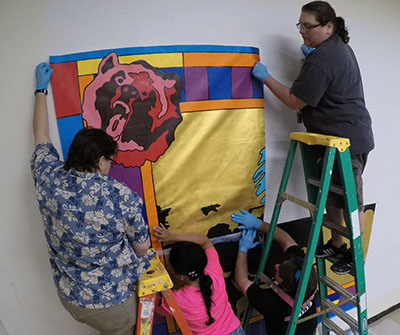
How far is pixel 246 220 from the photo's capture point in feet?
5.45

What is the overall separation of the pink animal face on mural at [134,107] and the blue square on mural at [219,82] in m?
0.17

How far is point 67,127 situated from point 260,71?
3.21 feet

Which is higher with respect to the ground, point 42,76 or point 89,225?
point 42,76

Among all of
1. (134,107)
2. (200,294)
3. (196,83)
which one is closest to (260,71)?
(196,83)

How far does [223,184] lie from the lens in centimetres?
161

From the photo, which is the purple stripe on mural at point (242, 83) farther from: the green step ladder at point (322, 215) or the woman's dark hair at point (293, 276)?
the woman's dark hair at point (293, 276)

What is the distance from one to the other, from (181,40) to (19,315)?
4.98ft

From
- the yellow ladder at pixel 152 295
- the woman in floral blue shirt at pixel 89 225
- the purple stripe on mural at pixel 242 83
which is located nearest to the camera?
Answer: the woman in floral blue shirt at pixel 89 225

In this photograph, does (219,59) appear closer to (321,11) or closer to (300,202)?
(321,11)

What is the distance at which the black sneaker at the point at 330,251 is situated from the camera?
5.14ft

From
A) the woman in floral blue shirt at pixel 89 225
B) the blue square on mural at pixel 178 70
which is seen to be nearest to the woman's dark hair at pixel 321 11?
the blue square on mural at pixel 178 70

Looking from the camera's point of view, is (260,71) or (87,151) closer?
(87,151)

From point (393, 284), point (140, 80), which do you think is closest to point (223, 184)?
point (140, 80)

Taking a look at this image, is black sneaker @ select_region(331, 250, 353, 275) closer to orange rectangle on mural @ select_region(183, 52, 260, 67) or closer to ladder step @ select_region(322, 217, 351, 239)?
ladder step @ select_region(322, 217, 351, 239)
